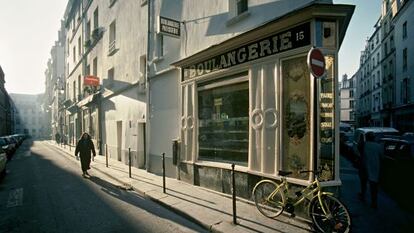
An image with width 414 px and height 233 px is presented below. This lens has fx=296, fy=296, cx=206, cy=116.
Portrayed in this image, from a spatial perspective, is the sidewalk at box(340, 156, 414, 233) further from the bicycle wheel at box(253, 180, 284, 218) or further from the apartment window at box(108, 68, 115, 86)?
the apartment window at box(108, 68, 115, 86)

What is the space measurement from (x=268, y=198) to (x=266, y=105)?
211cm

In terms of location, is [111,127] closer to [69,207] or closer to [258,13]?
[69,207]

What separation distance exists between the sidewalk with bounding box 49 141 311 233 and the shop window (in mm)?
1142

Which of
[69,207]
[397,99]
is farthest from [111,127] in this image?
[397,99]

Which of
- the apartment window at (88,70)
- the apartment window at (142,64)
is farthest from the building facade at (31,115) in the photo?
A: the apartment window at (142,64)

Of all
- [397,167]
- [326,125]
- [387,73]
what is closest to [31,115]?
[387,73]

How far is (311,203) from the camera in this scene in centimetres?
528

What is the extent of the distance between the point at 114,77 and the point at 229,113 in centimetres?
1098

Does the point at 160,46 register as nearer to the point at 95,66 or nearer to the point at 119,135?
the point at 119,135

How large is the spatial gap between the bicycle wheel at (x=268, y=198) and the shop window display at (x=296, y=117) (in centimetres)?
51

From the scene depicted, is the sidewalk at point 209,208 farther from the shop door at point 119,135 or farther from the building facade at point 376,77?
the building facade at point 376,77

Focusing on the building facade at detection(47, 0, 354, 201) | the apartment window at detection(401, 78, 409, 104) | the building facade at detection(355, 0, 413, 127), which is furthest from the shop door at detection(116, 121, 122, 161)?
the apartment window at detection(401, 78, 409, 104)

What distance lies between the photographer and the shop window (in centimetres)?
794

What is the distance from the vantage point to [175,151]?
1015cm
